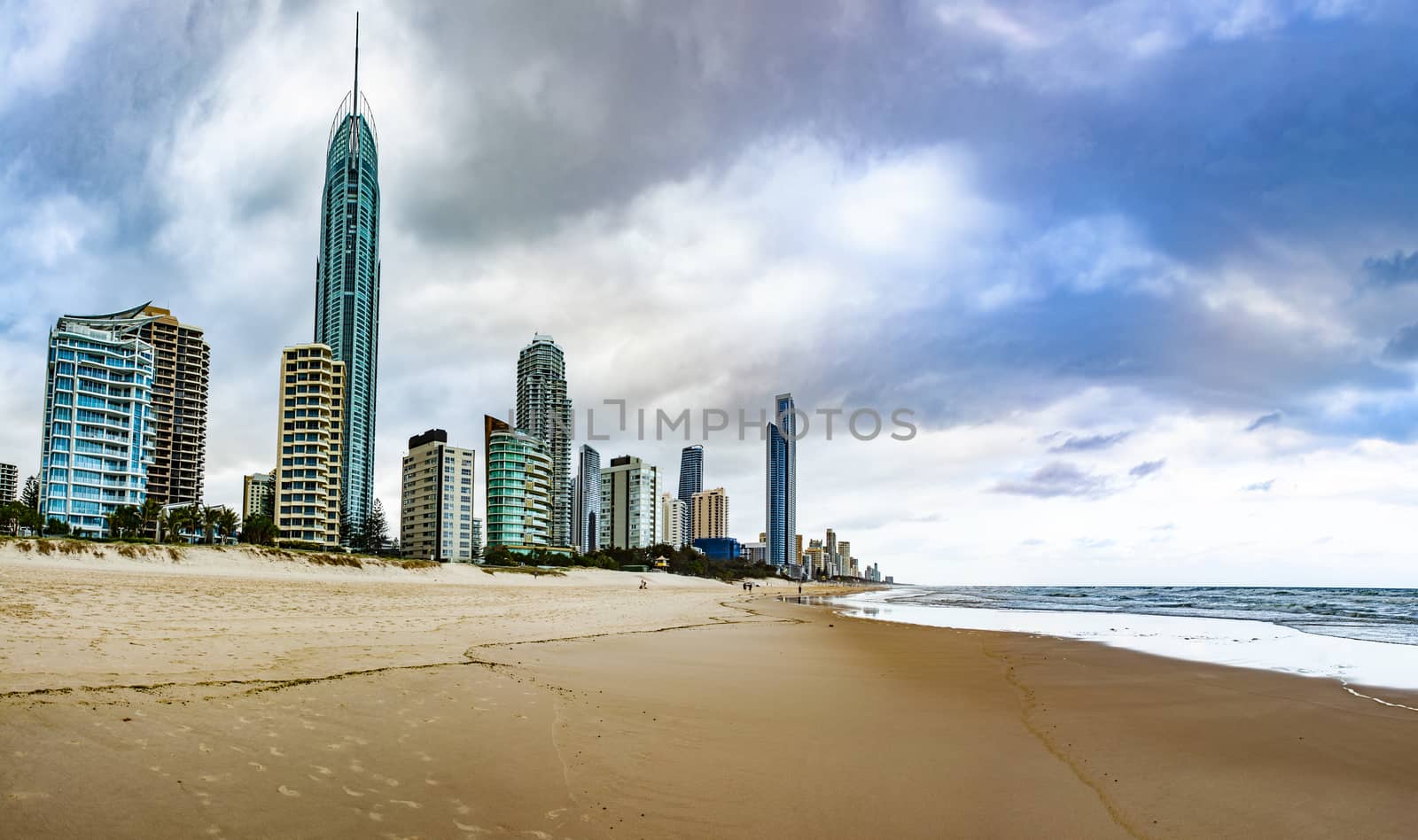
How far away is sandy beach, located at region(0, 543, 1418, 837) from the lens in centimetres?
558

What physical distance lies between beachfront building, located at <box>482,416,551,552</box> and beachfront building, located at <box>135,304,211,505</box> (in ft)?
185

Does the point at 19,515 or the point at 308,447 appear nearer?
the point at 19,515

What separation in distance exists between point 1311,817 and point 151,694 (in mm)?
11860

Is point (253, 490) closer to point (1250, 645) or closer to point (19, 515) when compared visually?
point (19, 515)

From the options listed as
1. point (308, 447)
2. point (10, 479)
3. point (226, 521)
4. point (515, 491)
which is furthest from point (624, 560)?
point (10, 479)

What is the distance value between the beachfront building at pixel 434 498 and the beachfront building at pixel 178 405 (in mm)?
38011

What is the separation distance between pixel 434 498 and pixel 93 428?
63.0 metres

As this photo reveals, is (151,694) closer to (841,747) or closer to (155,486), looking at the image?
(841,747)

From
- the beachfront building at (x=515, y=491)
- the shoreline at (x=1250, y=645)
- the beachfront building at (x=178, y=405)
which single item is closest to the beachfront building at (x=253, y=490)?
the beachfront building at (x=178, y=405)

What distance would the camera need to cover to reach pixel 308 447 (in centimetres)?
9881

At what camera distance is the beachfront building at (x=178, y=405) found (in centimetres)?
13688

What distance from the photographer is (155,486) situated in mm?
134500

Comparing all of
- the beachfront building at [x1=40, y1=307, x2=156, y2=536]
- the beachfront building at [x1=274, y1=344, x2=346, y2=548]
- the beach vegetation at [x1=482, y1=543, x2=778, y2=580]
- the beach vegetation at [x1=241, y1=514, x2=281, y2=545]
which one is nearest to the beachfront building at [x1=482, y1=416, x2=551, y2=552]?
the beach vegetation at [x1=482, y1=543, x2=778, y2=580]

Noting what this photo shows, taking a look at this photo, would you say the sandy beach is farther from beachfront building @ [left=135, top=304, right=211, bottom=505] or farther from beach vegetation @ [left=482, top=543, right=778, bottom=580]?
beachfront building @ [left=135, top=304, right=211, bottom=505]
